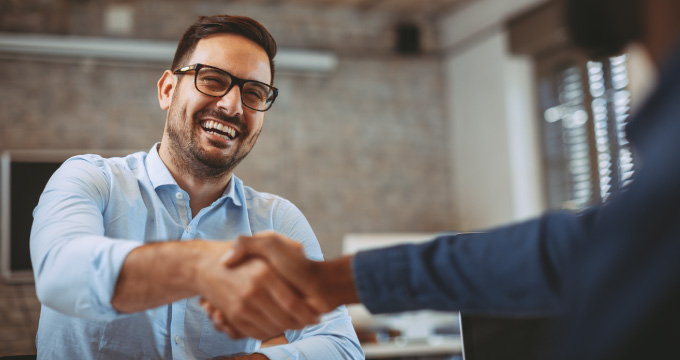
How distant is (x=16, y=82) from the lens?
4457 millimetres

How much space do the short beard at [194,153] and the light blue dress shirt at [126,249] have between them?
0.05m

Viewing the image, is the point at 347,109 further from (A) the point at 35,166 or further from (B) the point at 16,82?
(A) the point at 35,166

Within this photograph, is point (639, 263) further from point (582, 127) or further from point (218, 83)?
point (582, 127)

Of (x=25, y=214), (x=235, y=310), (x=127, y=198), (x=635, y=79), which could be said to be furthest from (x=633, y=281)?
(x=635, y=79)

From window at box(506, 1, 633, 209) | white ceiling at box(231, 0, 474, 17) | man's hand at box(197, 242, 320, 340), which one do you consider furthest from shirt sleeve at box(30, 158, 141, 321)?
white ceiling at box(231, 0, 474, 17)

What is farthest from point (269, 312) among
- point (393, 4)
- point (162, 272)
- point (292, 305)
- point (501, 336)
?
point (393, 4)

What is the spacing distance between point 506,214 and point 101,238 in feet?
13.6

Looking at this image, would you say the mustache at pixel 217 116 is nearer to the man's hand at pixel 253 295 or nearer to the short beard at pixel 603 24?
the man's hand at pixel 253 295

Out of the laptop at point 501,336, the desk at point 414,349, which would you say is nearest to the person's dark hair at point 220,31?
the laptop at point 501,336

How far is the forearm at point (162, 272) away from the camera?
0.90 meters

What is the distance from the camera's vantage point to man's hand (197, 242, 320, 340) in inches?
34.8

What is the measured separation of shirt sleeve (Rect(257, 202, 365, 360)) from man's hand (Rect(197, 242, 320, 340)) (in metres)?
0.34

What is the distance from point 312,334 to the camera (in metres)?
1.38

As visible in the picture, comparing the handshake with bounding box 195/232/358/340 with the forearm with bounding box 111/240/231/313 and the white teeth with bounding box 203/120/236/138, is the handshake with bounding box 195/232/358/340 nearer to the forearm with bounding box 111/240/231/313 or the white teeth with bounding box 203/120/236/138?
the forearm with bounding box 111/240/231/313
